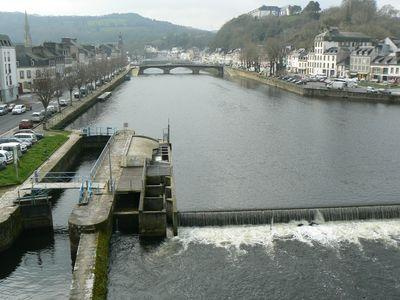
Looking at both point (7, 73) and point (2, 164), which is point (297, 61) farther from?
point (2, 164)

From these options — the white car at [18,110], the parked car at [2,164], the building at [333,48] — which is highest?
the building at [333,48]

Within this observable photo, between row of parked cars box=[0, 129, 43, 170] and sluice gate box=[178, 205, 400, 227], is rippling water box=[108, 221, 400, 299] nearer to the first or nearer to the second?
sluice gate box=[178, 205, 400, 227]

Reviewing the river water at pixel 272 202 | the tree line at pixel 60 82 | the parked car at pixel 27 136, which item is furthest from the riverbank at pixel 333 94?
the parked car at pixel 27 136

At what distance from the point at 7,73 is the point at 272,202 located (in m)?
56.5

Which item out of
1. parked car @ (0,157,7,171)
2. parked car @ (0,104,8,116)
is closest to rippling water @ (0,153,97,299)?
parked car @ (0,157,7,171)

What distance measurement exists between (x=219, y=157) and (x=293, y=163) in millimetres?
7274

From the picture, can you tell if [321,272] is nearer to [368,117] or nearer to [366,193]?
[366,193]

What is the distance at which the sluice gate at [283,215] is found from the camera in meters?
30.1

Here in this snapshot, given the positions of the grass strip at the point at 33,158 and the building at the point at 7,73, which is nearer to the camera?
the grass strip at the point at 33,158

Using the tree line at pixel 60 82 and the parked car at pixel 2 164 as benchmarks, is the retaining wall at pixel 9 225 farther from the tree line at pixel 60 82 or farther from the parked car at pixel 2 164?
the tree line at pixel 60 82

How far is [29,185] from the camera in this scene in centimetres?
3175

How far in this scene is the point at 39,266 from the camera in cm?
2528

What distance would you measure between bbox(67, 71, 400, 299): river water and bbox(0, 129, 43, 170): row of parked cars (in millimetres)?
13096

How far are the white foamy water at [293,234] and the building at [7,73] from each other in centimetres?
5490
